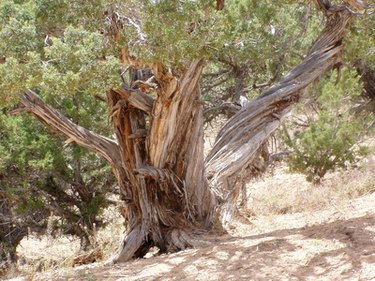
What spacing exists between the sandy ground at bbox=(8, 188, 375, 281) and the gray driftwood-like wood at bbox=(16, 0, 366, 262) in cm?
118

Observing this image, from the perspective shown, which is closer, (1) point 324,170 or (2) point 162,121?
(2) point 162,121


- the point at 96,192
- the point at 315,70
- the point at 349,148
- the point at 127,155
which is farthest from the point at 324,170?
the point at 127,155

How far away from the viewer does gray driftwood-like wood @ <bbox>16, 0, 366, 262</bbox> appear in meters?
7.98

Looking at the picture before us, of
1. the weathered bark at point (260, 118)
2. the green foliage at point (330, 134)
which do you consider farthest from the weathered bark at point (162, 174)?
the green foliage at point (330, 134)

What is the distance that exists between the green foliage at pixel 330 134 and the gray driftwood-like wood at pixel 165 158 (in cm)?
299

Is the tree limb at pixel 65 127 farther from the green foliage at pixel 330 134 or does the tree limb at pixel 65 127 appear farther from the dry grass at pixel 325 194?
the green foliage at pixel 330 134

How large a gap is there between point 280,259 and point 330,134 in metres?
7.02

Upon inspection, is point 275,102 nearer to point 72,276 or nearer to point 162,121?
point 162,121

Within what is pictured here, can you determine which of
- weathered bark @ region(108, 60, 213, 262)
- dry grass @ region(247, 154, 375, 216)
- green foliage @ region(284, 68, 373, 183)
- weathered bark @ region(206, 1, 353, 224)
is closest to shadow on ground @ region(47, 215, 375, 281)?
weathered bark @ region(108, 60, 213, 262)

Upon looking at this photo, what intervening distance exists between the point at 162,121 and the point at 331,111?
212 inches

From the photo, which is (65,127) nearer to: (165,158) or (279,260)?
(165,158)

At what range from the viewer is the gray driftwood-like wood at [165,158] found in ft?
26.2

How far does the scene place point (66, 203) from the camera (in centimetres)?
1120

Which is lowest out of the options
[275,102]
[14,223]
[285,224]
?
[285,224]
